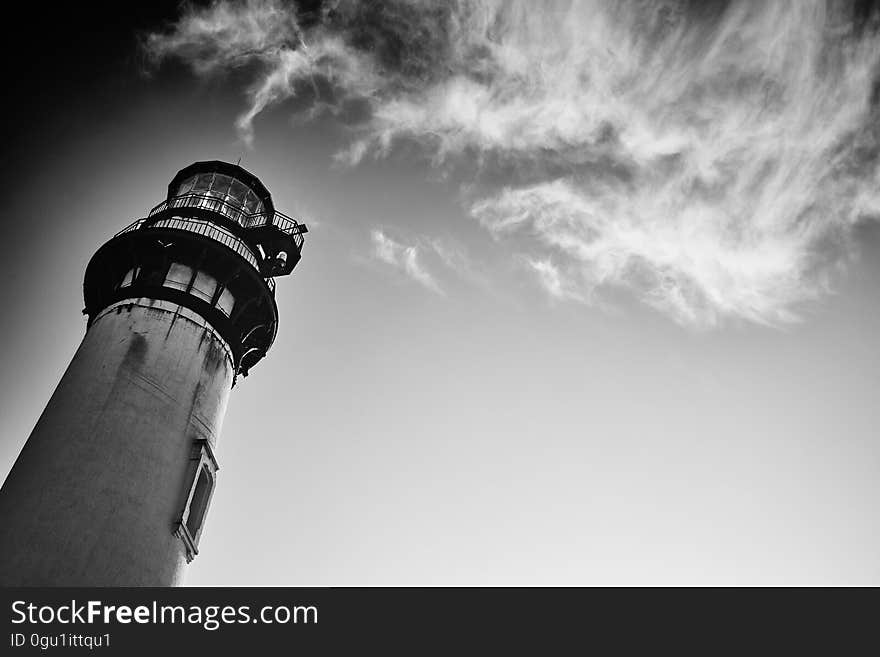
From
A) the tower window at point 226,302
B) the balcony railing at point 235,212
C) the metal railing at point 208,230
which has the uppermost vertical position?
the balcony railing at point 235,212

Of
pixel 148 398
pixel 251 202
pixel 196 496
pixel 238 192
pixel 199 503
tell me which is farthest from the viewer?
pixel 251 202

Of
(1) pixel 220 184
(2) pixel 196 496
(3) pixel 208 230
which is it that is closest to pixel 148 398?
(2) pixel 196 496

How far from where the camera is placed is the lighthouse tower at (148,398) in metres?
13.0

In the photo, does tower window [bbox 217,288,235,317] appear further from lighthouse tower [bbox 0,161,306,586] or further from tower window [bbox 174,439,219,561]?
tower window [bbox 174,439,219,561]

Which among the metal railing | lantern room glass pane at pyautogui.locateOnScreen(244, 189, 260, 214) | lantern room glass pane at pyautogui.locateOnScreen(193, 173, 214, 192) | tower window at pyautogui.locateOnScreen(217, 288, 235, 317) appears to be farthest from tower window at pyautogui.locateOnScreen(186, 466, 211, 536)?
lantern room glass pane at pyautogui.locateOnScreen(193, 173, 214, 192)

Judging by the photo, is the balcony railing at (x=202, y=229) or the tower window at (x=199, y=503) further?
the balcony railing at (x=202, y=229)

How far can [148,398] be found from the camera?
51.8 feet

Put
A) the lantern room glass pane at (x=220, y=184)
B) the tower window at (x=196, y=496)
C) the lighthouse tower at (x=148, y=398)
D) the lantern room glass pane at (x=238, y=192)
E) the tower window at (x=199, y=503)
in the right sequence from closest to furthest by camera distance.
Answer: the lighthouse tower at (x=148, y=398)
the tower window at (x=196, y=496)
the tower window at (x=199, y=503)
the lantern room glass pane at (x=220, y=184)
the lantern room glass pane at (x=238, y=192)

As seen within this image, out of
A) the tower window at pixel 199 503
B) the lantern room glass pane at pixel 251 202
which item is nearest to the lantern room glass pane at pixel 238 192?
the lantern room glass pane at pixel 251 202

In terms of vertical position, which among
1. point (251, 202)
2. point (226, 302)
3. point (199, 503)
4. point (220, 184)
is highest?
point (220, 184)

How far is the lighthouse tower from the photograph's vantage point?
13.0 m

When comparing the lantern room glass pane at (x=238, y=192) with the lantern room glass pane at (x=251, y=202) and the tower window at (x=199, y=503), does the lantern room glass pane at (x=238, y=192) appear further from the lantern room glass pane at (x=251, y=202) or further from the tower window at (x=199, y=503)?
the tower window at (x=199, y=503)

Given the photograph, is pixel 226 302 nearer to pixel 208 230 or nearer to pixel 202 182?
pixel 208 230
